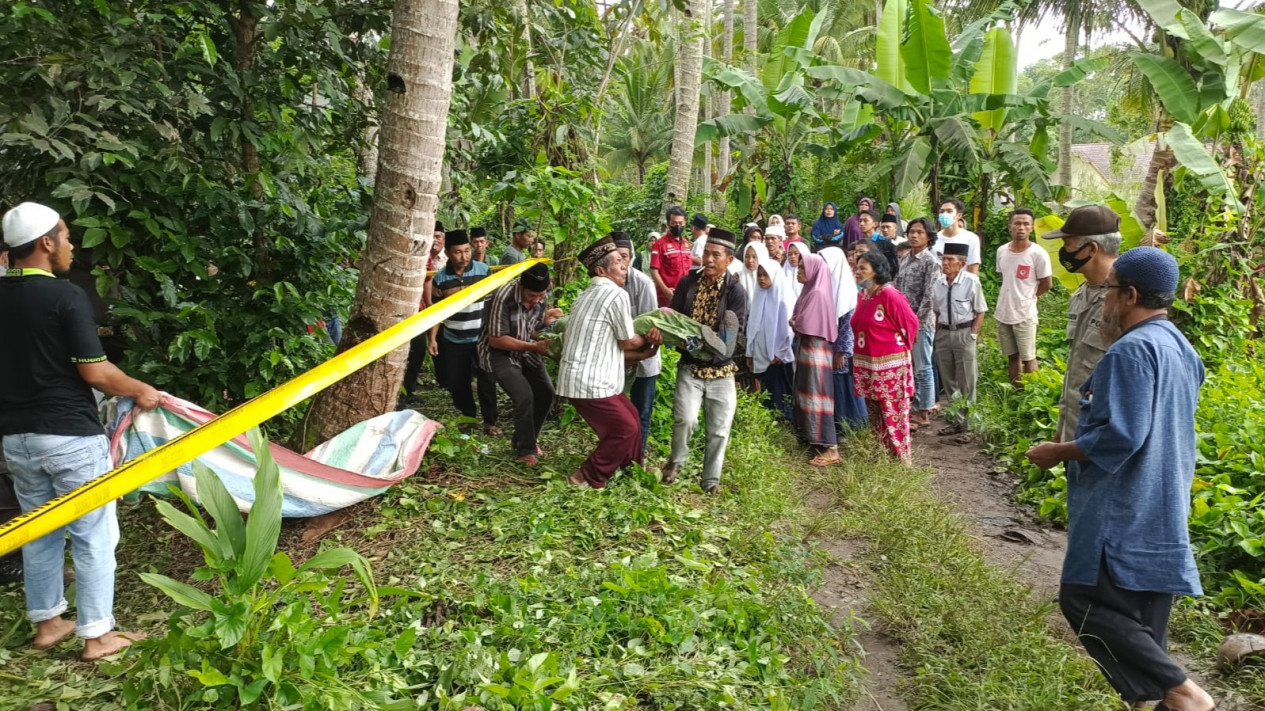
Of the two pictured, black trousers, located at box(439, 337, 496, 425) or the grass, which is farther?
black trousers, located at box(439, 337, 496, 425)

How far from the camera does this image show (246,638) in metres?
2.52

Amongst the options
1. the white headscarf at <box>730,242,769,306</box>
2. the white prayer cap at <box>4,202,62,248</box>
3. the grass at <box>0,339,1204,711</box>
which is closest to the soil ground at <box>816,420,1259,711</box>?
the grass at <box>0,339,1204,711</box>

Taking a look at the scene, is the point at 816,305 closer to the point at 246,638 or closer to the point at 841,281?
the point at 841,281

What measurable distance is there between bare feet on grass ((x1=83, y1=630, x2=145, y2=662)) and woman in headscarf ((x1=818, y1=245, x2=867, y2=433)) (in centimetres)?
535

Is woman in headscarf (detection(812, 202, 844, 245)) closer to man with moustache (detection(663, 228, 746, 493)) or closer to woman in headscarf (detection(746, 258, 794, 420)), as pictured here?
woman in headscarf (detection(746, 258, 794, 420))

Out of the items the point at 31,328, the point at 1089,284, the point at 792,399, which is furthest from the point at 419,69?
the point at 792,399

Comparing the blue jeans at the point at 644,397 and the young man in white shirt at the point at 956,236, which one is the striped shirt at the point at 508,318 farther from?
the young man in white shirt at the point at 956,236

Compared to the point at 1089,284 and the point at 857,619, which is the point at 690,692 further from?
the point at 1089,284

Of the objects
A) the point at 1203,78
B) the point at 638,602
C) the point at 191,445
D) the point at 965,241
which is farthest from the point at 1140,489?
the point at 1203,78

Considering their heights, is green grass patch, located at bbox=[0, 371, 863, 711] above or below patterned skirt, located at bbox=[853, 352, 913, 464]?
below

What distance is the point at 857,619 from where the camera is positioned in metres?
3.72

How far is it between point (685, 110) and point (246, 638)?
26.9 feet

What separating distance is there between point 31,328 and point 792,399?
5.68 m

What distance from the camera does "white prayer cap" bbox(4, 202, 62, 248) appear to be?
10.2ft
